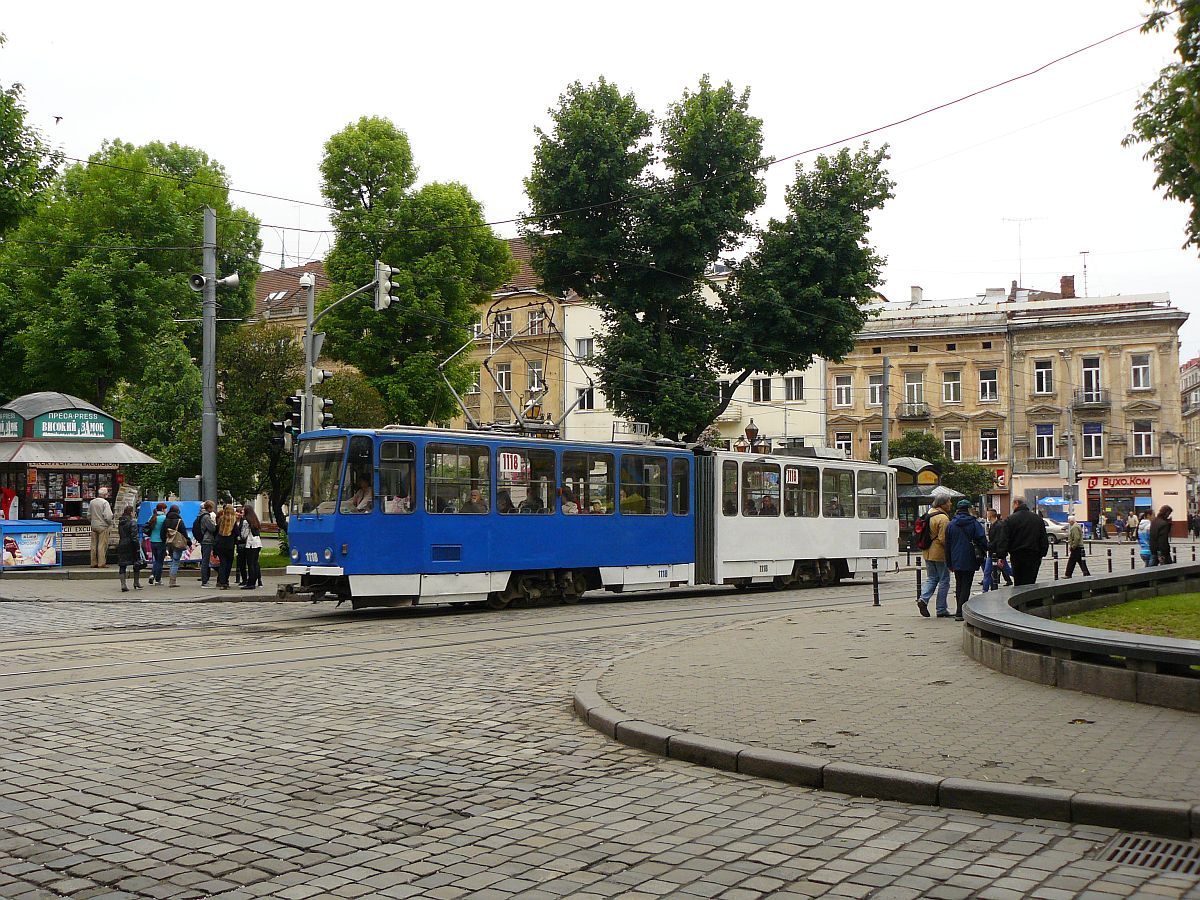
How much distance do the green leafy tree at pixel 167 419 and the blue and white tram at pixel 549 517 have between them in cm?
1348

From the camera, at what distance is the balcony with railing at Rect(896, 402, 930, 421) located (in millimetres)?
66125

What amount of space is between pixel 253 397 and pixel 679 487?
13.9 meters

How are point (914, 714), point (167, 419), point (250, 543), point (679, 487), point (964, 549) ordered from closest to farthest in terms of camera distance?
point (914, 714) < point (964, 549) < point (679, 487) < point (250, 543) < point (167, 419)

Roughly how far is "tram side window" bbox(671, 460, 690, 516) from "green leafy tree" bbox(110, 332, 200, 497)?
45.7 ft

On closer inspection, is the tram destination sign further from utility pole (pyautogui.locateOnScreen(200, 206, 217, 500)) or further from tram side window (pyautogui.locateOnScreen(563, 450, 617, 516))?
tram side window (pyautogui.locateOnScreen(563, 450, 617, 516))

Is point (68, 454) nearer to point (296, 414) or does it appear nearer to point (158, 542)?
point (158, 542)

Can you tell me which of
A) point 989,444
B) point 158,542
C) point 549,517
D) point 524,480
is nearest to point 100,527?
point 158,542

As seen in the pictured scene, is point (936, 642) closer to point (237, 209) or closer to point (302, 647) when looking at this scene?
point (302, 647)

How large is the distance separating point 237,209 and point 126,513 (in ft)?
121

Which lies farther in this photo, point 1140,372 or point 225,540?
point 1140,372

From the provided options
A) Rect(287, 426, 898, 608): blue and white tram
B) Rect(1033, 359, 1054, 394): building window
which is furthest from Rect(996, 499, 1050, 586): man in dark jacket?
Rect(1033, 359, 1054, 394): building window

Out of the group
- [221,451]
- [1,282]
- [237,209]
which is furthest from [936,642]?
[237,209]

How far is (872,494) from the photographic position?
28.3 meters

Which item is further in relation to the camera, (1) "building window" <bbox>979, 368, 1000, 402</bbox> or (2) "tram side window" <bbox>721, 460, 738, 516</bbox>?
(1) "building window" <bbox>979, 368, 1000, 402</bbox>
